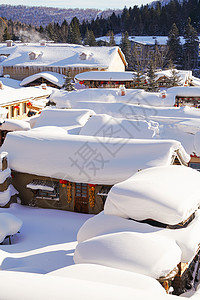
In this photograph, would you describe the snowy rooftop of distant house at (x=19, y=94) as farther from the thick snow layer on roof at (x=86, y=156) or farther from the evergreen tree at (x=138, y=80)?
the thick snow layer on roof at (x=86, y=156)

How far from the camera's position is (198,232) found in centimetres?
948

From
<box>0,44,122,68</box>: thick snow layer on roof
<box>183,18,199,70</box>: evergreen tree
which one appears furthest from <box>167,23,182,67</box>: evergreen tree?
<box>0,44,122,68</box>: thick snow layer on roof

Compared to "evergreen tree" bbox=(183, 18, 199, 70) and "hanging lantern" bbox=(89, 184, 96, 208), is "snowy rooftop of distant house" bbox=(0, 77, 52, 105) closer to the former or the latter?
"hanging lantern" bbox=(89, 184, 96, 208)

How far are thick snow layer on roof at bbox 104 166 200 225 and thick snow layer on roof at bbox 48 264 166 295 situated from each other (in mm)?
2742

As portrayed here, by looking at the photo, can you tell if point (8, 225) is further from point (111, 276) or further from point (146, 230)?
point (111, 276)

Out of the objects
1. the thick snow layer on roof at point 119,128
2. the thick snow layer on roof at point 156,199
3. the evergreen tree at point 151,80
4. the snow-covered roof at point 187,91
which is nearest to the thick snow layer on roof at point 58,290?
the thick snow layer on roof at point 156,199

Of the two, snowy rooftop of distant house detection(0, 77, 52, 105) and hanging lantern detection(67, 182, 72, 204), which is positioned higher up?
snowy rooftop of distant house detection(0, 77, 52, 105)

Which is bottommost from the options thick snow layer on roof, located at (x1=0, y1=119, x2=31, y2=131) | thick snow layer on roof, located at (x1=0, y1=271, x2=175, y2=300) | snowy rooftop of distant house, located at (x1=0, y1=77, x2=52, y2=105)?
snowy rooftop of distant house, located at (x1=0, y1=77, x2=52, y2=105)

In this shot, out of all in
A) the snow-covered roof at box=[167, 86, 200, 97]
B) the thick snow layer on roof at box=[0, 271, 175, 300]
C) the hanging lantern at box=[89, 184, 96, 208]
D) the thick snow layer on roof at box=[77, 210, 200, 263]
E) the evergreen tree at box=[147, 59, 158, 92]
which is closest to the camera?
the thick snow layer on roof at box=[0, 271, 175, 300]

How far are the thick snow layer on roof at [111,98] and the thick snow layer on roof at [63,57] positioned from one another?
20.7m

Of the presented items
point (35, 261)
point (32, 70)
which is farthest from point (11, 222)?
point (32, 70)

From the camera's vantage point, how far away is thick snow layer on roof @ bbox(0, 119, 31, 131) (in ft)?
64.2

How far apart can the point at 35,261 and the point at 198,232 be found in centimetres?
424

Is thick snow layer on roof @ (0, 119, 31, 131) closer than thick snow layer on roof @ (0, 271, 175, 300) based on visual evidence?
No
